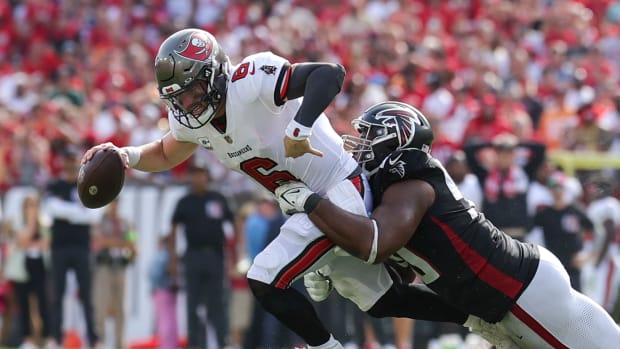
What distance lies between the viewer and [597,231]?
927 cm

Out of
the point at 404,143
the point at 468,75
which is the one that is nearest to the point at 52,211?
the point at 468,75

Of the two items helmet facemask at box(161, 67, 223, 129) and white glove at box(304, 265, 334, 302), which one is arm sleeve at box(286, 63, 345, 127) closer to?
helmet facemask at box(161, 67, 223, 129)

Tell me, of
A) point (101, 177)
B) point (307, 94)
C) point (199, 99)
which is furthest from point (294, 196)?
point (101, 177)

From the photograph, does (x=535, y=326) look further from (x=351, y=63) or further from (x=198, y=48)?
(x=351, y=63)

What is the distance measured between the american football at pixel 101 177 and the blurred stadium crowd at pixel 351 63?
4.54 m

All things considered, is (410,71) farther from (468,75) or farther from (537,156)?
(537,156)

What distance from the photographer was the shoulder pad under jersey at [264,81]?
508cm

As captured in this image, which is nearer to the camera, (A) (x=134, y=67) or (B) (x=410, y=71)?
(B) (x=410, y=71)

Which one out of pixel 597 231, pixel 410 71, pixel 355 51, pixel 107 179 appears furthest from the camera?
pixel 355 51

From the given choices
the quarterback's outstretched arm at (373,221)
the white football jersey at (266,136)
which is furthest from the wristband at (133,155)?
the quarterback's outstretched arm at (373,221)

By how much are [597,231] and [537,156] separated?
79 cm

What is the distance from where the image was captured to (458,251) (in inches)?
205

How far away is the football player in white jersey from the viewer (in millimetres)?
5059

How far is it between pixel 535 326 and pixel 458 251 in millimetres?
505
